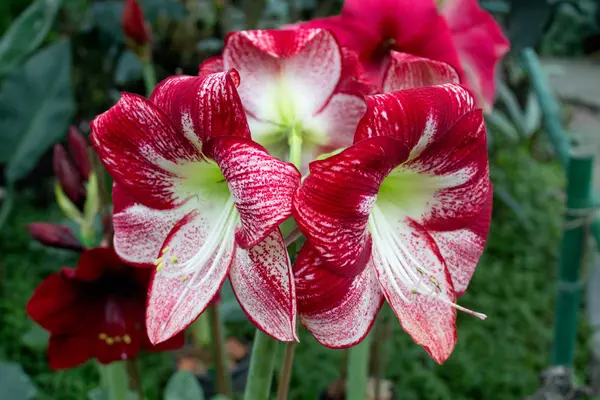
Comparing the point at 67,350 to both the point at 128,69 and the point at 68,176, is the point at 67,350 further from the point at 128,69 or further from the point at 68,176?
the point at 128,69

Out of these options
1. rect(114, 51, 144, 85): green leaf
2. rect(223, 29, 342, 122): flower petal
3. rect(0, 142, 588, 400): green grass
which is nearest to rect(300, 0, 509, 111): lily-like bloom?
rect(223, 29, 342, 122): flower petal

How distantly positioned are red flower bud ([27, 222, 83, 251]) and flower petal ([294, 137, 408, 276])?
0.35 m

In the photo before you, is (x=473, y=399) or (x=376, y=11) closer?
(x=376, y=11)

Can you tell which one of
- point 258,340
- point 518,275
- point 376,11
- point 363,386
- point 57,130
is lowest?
point 518,275

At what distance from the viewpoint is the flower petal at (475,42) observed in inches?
21.6

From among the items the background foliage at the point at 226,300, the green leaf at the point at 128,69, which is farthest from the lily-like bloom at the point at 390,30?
the green leaf at the point at 128,69

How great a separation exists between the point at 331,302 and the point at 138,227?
13cm

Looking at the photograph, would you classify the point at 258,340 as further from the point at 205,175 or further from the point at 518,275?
the point at 518,275

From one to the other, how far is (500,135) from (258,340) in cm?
241

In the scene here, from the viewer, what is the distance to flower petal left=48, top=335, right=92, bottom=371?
608 millimetres

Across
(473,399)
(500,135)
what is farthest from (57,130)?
(500,135)

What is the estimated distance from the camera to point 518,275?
207 centimetres

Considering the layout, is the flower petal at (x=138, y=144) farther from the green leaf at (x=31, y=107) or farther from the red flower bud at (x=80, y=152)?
the green leaf at (x=31, y=107)

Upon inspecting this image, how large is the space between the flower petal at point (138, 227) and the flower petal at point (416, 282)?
12cm
